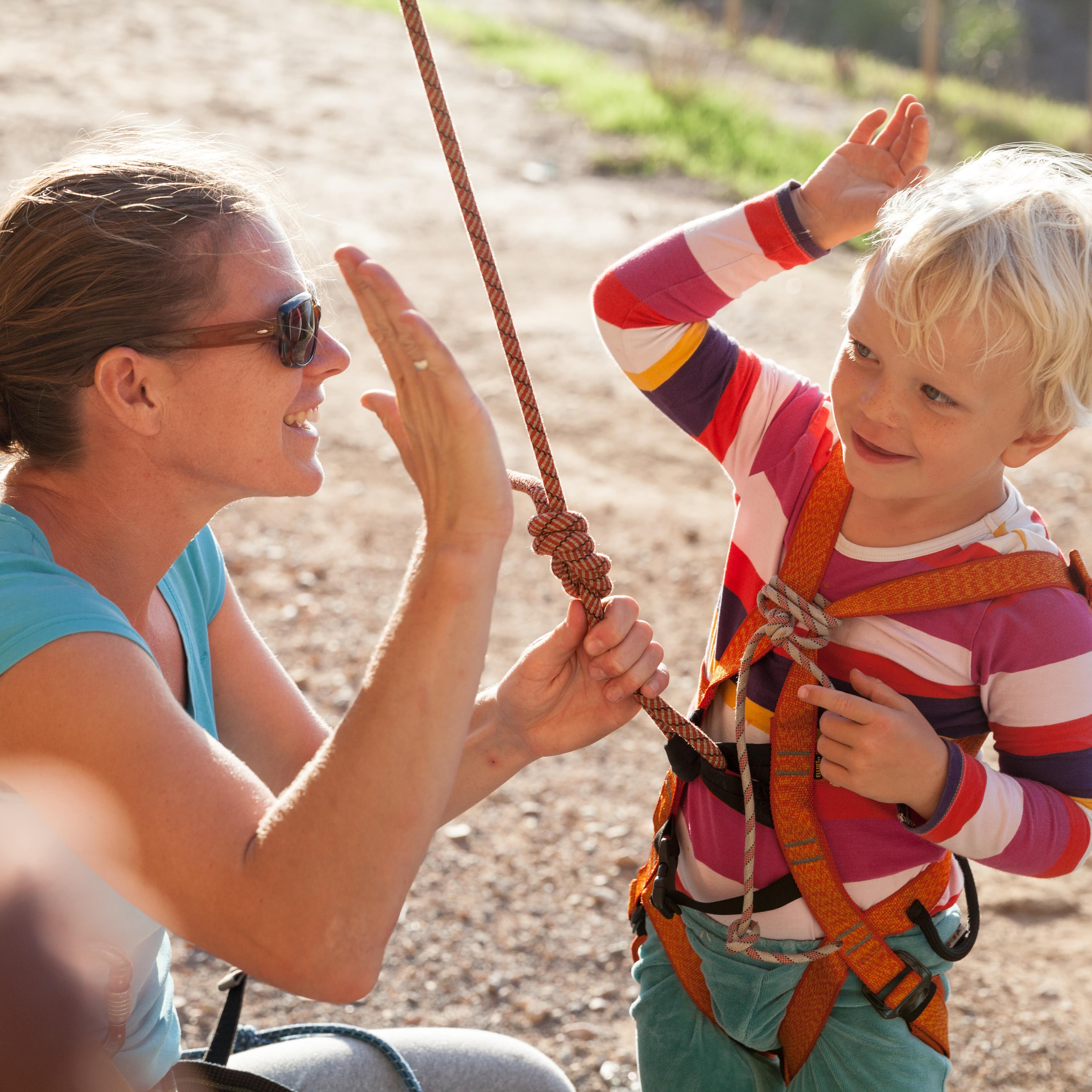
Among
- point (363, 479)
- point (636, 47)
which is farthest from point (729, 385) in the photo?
point (636, 47)

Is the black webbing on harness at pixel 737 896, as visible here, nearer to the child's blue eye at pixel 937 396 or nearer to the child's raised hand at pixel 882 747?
the child's raised hand at pixel 882 747

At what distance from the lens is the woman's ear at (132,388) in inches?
60.9

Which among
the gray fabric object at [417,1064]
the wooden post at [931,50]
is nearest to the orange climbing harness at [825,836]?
the gray fabric object at [417,1064]

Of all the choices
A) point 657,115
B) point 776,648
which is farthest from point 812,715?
point 657,115

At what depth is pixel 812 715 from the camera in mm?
1682

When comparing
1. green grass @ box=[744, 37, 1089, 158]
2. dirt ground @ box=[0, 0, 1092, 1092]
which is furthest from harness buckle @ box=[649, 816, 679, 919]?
green grass @ box=[744, 37, 1089, 158]

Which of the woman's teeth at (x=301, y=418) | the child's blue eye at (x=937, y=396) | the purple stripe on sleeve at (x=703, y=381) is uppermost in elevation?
the child's blue eye at (x=937, y=396)

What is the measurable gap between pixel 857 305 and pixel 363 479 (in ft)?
13.6

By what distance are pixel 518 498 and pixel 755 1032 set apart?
13.3ft

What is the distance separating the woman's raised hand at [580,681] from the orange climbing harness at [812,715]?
0.04 m

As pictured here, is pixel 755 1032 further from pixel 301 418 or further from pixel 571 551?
pixel 301 418

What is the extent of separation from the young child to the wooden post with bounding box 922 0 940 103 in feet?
41.3

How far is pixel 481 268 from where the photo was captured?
1.53 metres

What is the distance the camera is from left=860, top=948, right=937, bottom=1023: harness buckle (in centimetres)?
164
